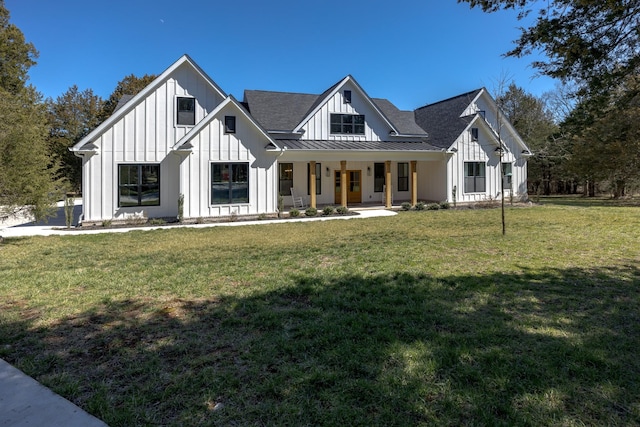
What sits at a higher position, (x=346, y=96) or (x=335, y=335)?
(x=346, y=96)

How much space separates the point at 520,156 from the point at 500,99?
11330 mm

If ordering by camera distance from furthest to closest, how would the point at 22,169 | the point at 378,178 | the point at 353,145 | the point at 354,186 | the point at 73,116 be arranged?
the point at 73,116, the point at 378,178, the point at 354,186, the point at 353,145, the point at 22,169

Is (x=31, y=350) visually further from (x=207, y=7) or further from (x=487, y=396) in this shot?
(x=207, y=7)

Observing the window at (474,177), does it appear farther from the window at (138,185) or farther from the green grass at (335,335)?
the window at (138,185)

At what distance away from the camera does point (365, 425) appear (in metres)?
2.50

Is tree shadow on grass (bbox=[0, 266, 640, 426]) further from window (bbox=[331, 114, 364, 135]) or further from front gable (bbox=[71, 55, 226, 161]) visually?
window (bbox=[331, 114, 364, 135])

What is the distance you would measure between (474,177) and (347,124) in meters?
8.00

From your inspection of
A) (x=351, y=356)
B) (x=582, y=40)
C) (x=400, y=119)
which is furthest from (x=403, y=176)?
(x=351, y=356)

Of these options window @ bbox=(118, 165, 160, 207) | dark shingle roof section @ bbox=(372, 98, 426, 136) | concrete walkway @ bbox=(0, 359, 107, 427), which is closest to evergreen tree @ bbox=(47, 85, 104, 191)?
window @ bbox=(118, 165, 160, 207)

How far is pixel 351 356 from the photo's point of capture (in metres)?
3.45

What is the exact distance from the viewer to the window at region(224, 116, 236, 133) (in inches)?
606

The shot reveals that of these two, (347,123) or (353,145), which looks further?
(347,123)

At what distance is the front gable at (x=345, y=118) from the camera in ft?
62.7

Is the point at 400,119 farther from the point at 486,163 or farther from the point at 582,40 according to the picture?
the point at 582,40
